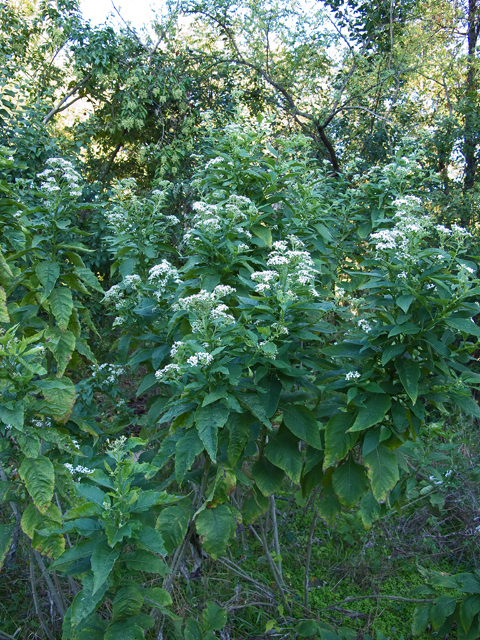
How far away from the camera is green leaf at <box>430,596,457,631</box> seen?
268 cm

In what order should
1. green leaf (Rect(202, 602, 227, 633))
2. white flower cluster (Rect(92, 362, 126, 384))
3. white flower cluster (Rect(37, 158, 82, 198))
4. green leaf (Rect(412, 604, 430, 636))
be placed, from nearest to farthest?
green leaf (Rect(202, 602, 227, 633)), white flower cluster (Rect(37, 158, 82, 198)), green leaf (Rect(412, 604, 430, 636)), white flower cluster (Rect(92, 362, 126, 384))

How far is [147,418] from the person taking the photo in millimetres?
3029

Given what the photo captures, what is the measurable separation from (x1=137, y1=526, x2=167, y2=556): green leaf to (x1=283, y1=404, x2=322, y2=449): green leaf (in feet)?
2.60

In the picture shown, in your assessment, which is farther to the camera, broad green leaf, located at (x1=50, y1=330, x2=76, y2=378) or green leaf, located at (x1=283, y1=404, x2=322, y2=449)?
broad green leaf, located at (x1=50, y1=330, x2=76, y2=378)

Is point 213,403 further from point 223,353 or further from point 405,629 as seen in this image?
point 405,629

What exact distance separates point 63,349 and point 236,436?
1083 millimetres

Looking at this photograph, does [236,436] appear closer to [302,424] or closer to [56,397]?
[302,424]

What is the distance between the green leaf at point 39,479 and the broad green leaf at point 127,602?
19.5 inches

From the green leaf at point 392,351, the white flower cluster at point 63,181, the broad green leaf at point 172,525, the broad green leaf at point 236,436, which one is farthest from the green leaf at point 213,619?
the white flower cluster at point 63,181

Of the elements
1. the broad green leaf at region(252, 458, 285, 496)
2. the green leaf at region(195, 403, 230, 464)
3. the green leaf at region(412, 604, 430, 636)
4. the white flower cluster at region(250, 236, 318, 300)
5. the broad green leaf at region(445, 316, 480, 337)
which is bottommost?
the green leaf at region(412, 604, 430, 636)

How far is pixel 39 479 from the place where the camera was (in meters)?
2.05

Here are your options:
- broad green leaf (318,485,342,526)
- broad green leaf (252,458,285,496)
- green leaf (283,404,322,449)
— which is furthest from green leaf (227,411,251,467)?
broad green leaf (318,485,342,526)

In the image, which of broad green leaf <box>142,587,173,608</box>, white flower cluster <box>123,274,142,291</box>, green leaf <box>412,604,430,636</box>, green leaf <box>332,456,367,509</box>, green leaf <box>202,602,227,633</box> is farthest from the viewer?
white flower cluster <box>123,274,142,291</box>

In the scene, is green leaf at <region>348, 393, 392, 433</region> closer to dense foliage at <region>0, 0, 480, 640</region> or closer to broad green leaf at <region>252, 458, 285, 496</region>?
dense foliage at <region>0, 0, 480, 640</region>
